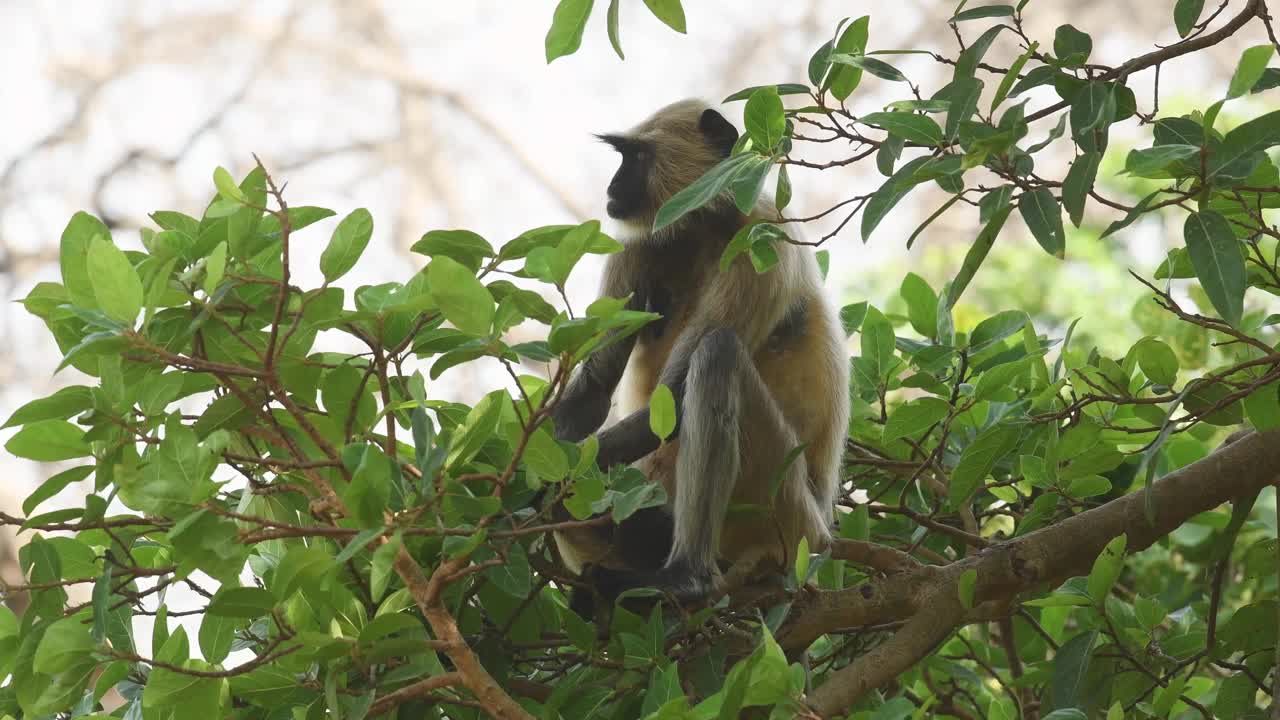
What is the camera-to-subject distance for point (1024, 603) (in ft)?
5.47

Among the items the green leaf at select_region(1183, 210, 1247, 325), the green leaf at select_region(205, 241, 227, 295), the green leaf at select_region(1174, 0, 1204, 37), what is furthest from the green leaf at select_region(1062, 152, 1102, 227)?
the green leaf at select_region(205, 241, 227, 295)

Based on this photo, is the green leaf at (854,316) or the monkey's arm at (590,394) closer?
the green leaf at (854,316)

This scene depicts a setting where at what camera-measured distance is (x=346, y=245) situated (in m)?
1.30

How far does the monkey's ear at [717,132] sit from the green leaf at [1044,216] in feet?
5.17

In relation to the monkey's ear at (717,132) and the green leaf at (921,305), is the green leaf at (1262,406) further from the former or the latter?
the monkey's ear at (717,132)

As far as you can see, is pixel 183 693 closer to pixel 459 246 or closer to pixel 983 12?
pixel 459 246

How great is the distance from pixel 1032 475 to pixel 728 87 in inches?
432

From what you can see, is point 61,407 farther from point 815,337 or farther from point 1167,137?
point 815,337

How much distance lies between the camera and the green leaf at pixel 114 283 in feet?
3.89

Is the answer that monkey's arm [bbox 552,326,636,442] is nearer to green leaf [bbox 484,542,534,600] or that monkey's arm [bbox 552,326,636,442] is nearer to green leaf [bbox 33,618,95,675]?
green leaf [bbox 484,542,534,600]

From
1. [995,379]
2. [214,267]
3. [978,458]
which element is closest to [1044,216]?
[978,458]

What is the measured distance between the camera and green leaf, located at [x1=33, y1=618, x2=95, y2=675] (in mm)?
1240

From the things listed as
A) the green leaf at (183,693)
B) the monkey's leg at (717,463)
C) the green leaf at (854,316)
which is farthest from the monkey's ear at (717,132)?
the green leaf at (183,693)

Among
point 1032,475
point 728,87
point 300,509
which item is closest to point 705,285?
point 1032,475
